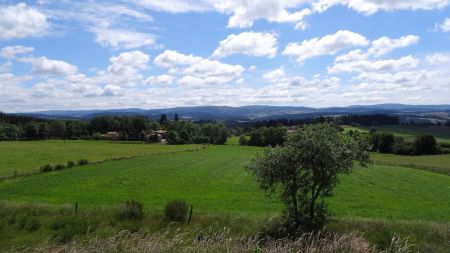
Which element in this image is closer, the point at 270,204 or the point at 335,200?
the point at 270,204

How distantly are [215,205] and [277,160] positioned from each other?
14.2 meters

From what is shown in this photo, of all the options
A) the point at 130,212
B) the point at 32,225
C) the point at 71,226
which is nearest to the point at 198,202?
the point at 130,212

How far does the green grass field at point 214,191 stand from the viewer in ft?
102

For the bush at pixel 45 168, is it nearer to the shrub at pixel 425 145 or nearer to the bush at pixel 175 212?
the bush at pixel 175 212

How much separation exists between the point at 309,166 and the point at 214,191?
2310 cm

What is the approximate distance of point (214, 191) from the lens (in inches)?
1599

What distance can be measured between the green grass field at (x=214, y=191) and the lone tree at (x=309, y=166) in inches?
177

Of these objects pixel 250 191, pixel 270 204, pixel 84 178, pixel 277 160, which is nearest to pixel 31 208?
pixel 277 160

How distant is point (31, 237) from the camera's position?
18266 mm

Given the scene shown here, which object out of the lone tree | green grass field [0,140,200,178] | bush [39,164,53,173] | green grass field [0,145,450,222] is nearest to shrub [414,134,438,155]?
green grass field [0,145,450,222]

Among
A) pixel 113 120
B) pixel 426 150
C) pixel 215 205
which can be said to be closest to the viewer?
pixel 215 205

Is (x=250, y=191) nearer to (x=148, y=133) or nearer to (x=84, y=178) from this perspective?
(x=84, y=178)

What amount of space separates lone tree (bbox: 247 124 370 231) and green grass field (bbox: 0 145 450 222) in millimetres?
4502

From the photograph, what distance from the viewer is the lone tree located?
18.2m
